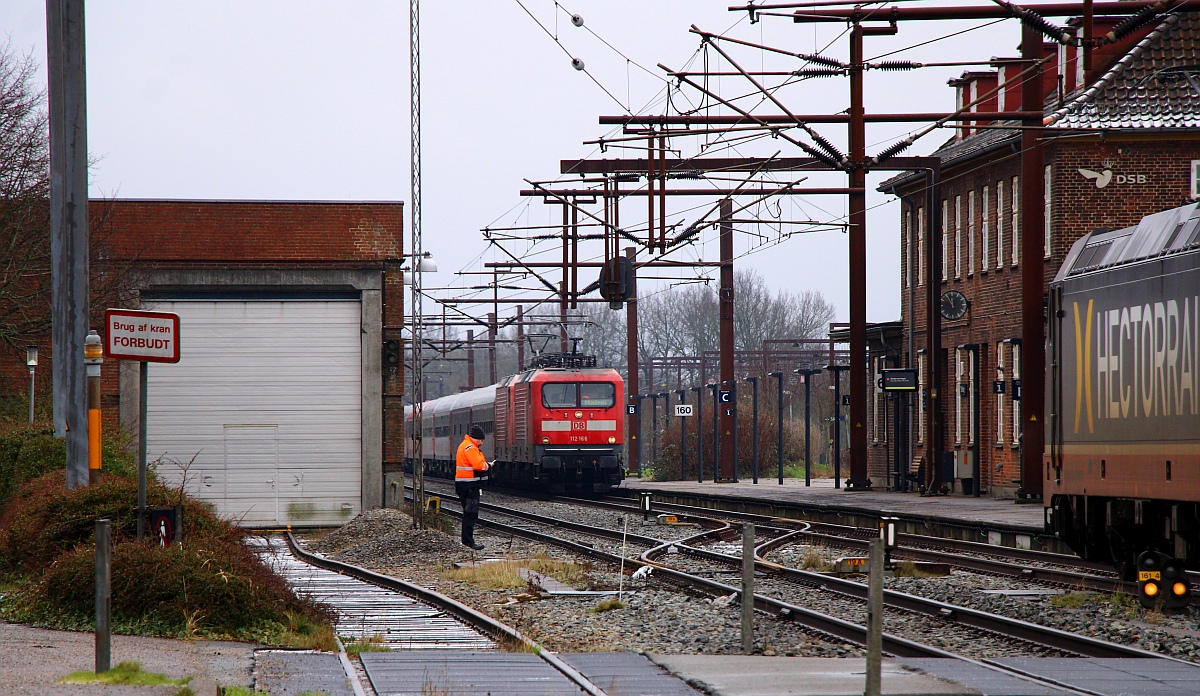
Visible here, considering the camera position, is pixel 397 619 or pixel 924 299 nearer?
pixel 397 619

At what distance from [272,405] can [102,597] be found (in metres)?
20.1

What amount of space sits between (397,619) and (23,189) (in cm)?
1947

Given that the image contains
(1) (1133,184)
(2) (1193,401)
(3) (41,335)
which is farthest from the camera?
(1) (1133,184)

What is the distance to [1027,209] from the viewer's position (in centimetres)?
2652

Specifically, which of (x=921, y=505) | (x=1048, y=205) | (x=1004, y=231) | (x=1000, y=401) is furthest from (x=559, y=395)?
(x=1048, y=205)

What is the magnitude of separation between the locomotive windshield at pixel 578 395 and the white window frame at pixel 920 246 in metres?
8.97

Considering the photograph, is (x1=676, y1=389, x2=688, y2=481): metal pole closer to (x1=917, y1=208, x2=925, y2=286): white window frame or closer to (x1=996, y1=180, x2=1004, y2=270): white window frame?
(x1=917, y1=208, x2=925, y2=286): white window frame

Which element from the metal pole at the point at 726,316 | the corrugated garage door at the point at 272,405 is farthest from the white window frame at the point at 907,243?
the corrugated garage door at the point at 272,405

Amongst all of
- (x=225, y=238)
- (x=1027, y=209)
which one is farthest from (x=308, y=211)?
(x=1027, y=209)

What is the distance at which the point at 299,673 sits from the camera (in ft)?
30.4

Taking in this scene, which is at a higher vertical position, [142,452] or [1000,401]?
[1000,401]

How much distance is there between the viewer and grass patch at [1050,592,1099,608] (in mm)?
13464

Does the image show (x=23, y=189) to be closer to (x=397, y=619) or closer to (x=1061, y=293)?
(x=397, y=619)

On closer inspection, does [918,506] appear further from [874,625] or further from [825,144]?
[874,625]
